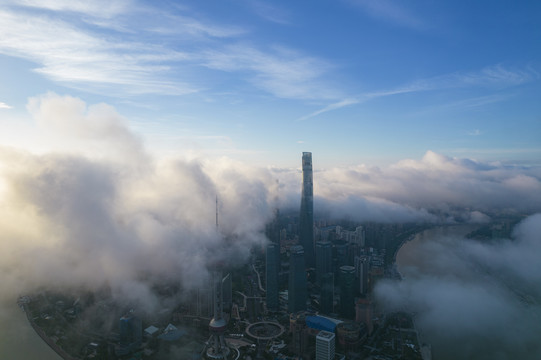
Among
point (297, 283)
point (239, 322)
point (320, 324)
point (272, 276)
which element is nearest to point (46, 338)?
point (239, 322)

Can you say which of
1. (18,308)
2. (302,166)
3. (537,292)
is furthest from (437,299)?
(18,308)

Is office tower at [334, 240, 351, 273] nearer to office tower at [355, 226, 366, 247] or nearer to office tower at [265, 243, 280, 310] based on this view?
office tower at [355, 226, 366, 247]

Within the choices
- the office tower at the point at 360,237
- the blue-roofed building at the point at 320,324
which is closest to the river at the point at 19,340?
the blue-roofed building at the point at 320,324

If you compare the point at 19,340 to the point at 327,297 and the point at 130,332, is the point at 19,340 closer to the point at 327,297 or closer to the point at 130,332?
the point at 130,332

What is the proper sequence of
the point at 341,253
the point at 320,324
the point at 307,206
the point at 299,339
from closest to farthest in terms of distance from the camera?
the point at 299,339, the point at 320,324, the point at 341,253, the point at 307,206

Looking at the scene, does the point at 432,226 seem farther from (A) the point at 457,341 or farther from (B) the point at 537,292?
(A) the point at 457,341
